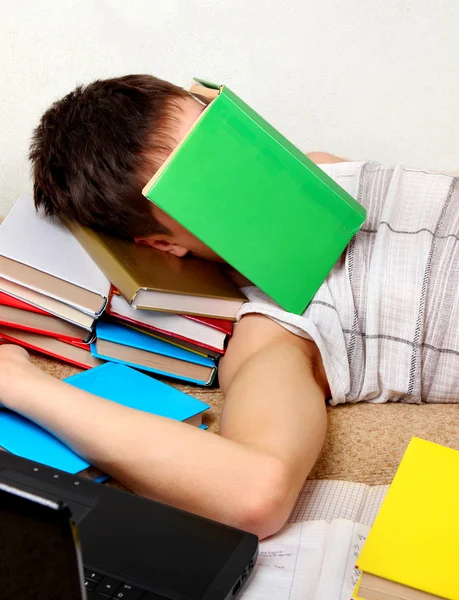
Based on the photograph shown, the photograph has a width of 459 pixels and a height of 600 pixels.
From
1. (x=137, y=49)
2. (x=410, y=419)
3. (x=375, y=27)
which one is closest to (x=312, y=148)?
(x=375, y=27)

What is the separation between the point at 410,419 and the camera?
3.38 ft

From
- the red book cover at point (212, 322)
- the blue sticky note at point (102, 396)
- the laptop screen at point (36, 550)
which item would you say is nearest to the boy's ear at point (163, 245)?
the red book cover at point (212, 322)

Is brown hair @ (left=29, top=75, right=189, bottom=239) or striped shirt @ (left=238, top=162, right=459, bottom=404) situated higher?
brown hair @ (left=29, top=75, right=189, bottom=239)

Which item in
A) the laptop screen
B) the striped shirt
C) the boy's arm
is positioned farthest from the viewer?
the striped shirt

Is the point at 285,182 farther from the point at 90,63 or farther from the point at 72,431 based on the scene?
the point at 90,63

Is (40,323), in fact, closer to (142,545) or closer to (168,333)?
(168,333)

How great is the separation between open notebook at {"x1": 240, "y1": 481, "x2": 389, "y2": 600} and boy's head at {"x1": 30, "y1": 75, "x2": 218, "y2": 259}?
0.44 meters

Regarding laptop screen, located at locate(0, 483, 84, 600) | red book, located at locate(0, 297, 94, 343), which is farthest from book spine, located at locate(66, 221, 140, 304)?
laptop screen, located at locate(0, 483, 84, 600)

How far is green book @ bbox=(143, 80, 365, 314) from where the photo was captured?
960 mm

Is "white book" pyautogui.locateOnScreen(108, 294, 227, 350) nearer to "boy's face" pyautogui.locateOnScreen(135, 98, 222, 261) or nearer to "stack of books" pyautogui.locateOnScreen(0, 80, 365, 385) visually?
"stack of books" pyautogui.locateOnScreen(0, 80, 365, 385)

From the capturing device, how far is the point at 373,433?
1.00 metres

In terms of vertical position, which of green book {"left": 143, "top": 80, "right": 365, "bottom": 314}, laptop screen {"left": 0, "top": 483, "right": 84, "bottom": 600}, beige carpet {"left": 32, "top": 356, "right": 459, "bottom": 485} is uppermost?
green book {"left": 143, "top": 80, "right": 365, "bottom": 314}

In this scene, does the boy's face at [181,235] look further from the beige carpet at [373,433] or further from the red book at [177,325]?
the beige carpet at [373,433]

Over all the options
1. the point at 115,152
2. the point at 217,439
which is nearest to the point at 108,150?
the point at 115,152
